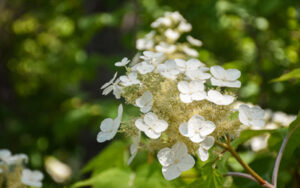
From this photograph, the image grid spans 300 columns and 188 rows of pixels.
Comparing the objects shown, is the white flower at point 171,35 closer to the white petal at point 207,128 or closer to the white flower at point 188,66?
the white flower at point 188,66

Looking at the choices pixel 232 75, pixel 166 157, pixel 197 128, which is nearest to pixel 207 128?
pixel 197 128

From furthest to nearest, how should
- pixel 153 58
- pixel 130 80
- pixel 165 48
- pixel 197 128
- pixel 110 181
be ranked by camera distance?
pixel 165 48 < pixel 110 181 < pixel 153 58 < pixel 130 80 < pixel 197 128

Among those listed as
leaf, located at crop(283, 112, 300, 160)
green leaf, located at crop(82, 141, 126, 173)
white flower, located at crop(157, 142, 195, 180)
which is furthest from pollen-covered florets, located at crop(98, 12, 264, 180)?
green leaf, located at crop(82, 141, 126, 173)

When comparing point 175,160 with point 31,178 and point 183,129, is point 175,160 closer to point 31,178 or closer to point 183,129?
point 183,129

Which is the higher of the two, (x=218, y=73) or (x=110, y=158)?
(x=218, y=73)

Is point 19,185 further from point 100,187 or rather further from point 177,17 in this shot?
point 177,17

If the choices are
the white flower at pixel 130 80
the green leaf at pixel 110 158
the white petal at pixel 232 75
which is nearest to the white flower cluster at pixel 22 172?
the green leaf at pixel 110 158

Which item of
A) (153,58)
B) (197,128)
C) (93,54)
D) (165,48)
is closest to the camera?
(197,128)
